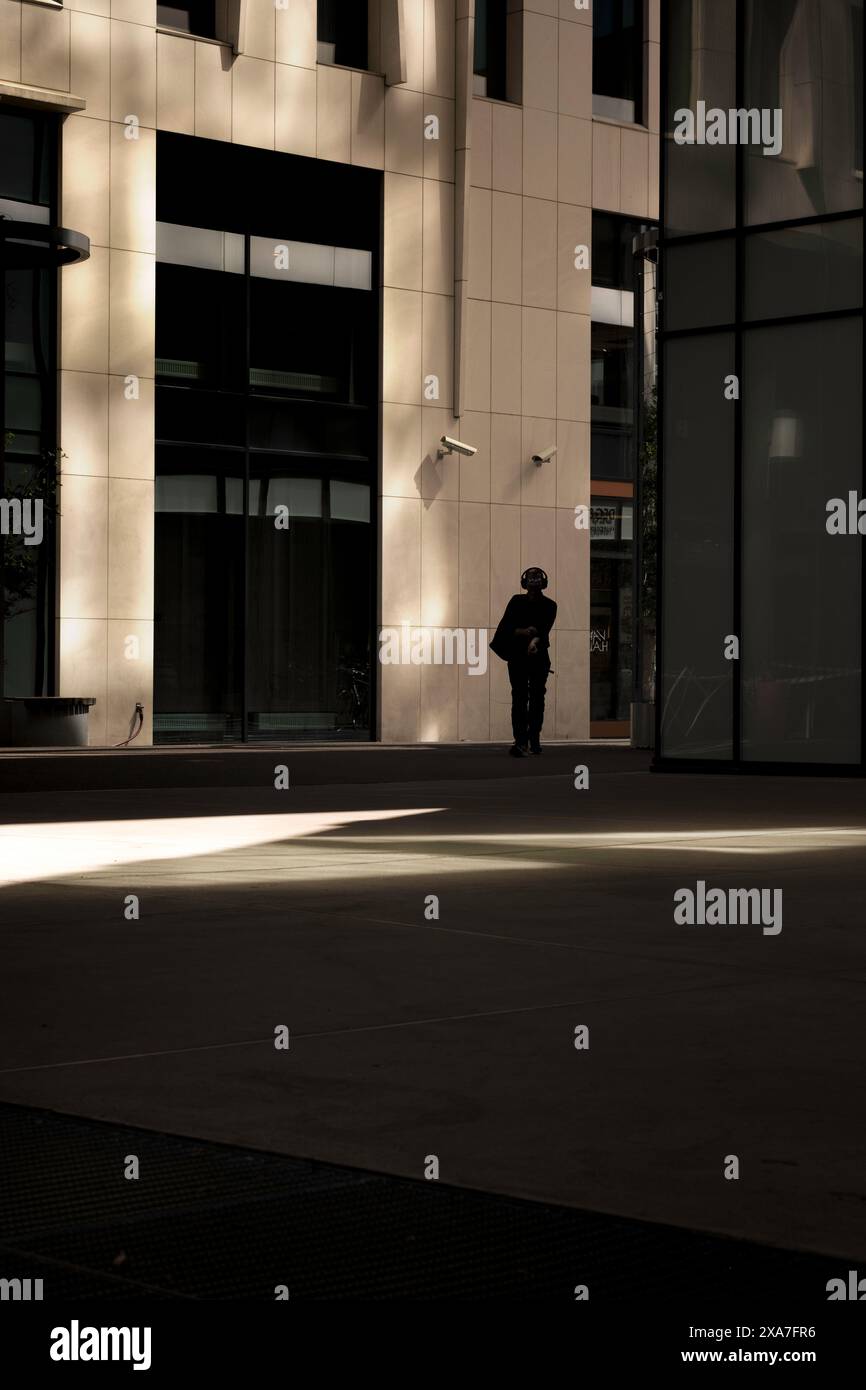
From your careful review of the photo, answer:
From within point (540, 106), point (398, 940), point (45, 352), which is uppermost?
point (540, 106)

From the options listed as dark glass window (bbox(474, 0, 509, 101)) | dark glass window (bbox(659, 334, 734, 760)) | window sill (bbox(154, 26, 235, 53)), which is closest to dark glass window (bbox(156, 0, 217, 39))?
window sill (bbox(154, 26, 235, 53))

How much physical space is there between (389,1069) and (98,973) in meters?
1.77

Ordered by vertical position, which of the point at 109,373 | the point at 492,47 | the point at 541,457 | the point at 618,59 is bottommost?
the point at 541,457

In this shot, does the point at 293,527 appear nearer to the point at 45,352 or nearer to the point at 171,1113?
the point at 45,352

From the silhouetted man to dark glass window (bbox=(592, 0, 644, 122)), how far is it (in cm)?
1287

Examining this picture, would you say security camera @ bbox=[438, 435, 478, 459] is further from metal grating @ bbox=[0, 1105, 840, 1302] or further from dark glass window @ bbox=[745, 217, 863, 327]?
metal grating @ bbox=[0, 1105, 840, 1302]

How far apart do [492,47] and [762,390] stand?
13.4 meters

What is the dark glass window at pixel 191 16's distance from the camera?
26281 millimetres

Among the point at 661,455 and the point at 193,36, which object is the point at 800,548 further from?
the point at 193,36

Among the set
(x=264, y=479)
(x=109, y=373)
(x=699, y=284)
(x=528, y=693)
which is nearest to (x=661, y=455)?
(x=699, y=284)

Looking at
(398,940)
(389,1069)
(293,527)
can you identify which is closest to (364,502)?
(293,527)

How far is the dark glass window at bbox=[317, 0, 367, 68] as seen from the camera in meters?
28.0

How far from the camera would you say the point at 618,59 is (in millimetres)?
31719

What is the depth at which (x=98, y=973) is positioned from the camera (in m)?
6.41
